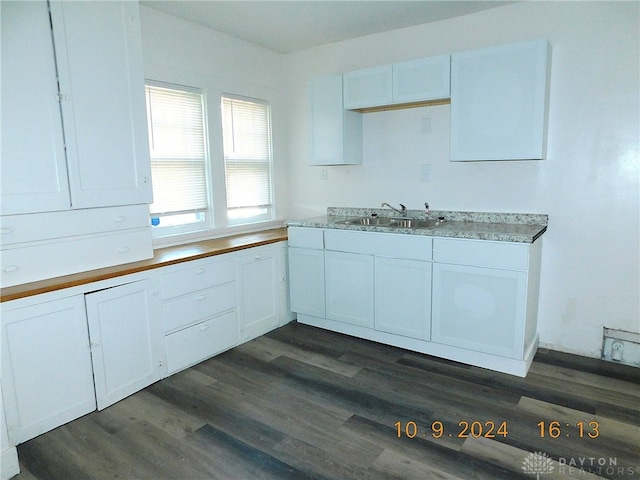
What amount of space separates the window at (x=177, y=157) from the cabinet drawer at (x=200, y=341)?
2.85ft

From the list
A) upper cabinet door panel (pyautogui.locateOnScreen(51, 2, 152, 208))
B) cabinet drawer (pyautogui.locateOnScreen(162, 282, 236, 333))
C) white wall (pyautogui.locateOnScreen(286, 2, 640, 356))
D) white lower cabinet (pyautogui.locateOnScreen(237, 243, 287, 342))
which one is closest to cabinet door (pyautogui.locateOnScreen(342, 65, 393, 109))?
white wall (pyautogui.locateOnScreen(286, 2, 640, 356))

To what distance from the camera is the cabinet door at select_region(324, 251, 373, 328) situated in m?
3.28

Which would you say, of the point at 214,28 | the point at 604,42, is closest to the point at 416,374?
the point at 604,42

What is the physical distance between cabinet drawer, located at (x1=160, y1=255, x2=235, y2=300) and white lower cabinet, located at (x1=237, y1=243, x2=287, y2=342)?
0.43ft

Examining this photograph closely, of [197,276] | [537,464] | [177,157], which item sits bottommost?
[537,464]

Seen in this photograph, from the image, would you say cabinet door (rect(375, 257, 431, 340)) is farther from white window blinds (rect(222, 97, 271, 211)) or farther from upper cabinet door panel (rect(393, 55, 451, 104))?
white window blinds (rect(222, 97, 271, 211))

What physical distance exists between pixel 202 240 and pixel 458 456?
251 cm

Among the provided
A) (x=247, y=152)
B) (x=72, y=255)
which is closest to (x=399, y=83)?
(x=247, y=152)

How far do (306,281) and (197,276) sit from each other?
1.01m

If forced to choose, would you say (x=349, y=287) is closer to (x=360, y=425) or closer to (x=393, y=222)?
(x=393, y=222)

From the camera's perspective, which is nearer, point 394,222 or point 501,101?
point 501,101

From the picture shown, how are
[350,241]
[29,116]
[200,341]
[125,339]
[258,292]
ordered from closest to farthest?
[29,116], [125,339], [200,341], [350,241], [258,292]

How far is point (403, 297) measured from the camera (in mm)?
3111

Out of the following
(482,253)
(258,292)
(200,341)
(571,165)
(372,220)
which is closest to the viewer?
(482,253)
